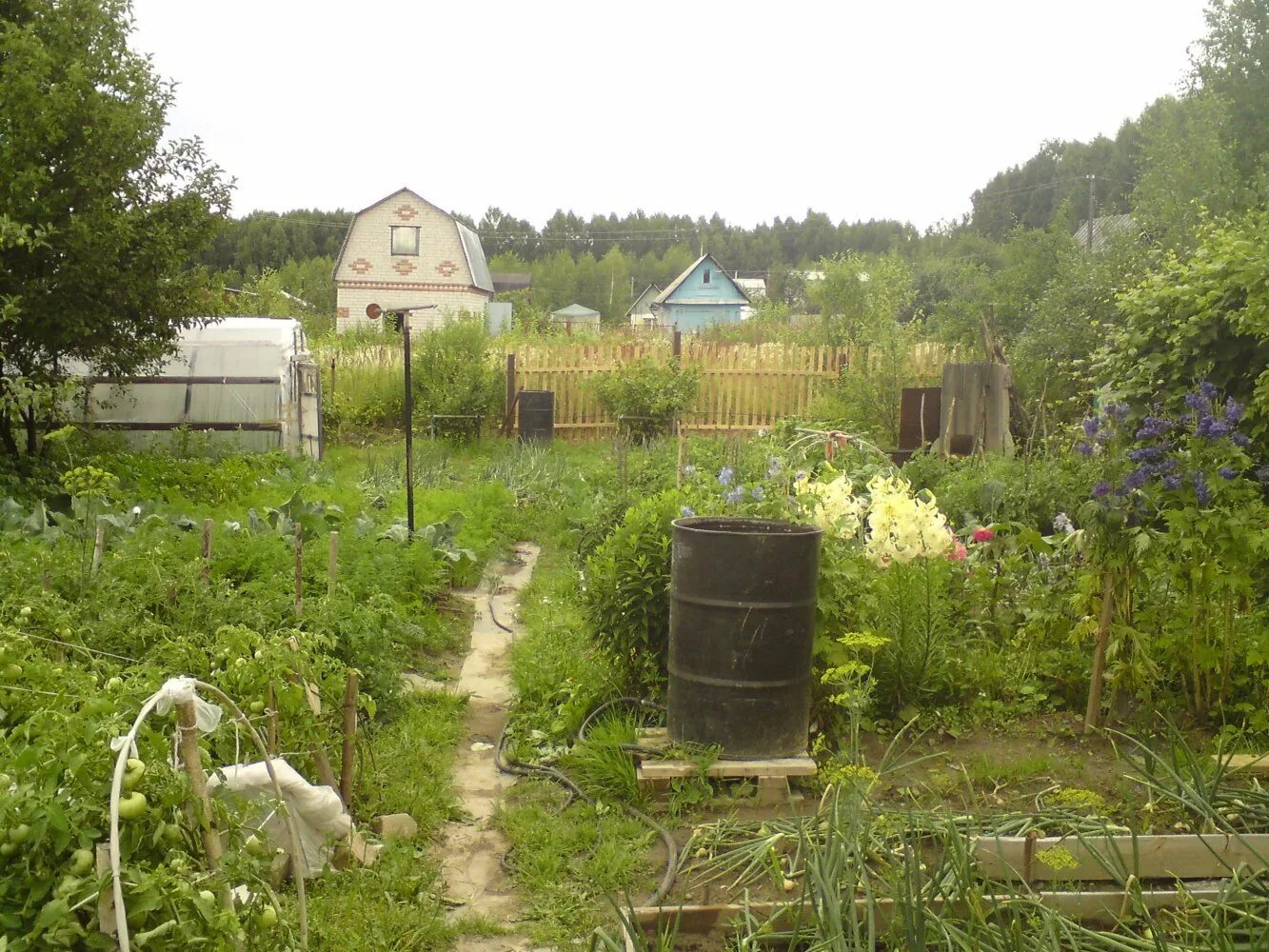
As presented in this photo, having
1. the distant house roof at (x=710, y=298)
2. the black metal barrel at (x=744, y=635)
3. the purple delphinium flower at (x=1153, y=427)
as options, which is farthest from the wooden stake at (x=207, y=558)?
the distant house roof at (x=710, y=298)

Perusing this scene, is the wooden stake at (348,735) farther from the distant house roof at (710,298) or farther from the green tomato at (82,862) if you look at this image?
the distant house roof at (710,298)

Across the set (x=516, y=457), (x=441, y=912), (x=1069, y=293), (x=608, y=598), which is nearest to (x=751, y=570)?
(x=608, y=598)

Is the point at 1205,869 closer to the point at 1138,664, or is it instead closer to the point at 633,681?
the point at 1138,664

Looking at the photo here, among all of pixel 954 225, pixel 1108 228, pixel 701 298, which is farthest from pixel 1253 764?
pixel 954 225

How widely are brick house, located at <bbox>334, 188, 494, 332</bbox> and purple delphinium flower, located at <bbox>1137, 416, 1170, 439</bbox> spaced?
3510cm

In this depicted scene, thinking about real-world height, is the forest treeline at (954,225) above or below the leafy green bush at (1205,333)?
above

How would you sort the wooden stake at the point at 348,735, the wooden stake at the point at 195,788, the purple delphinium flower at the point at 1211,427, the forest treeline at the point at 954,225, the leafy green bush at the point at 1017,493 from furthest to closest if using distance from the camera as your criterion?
the forest treeline at the point at 954,225 < the leafy green bush at the point at 1017,493 < the purple delphinium flower at the point at 1211,427 < the wooden stake at the point at 348,735 < the wooden stake at the point at 195,788

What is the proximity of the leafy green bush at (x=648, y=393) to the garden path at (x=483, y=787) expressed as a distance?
28.5 feet

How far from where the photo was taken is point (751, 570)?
14.4 feet

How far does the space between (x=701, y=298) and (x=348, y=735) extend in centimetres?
5771

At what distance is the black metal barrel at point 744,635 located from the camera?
4.41 m

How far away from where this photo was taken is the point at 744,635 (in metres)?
4.43

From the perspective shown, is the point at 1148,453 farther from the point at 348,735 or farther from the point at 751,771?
the point at 348,735

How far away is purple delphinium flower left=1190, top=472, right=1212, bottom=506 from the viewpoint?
4.63 metres
